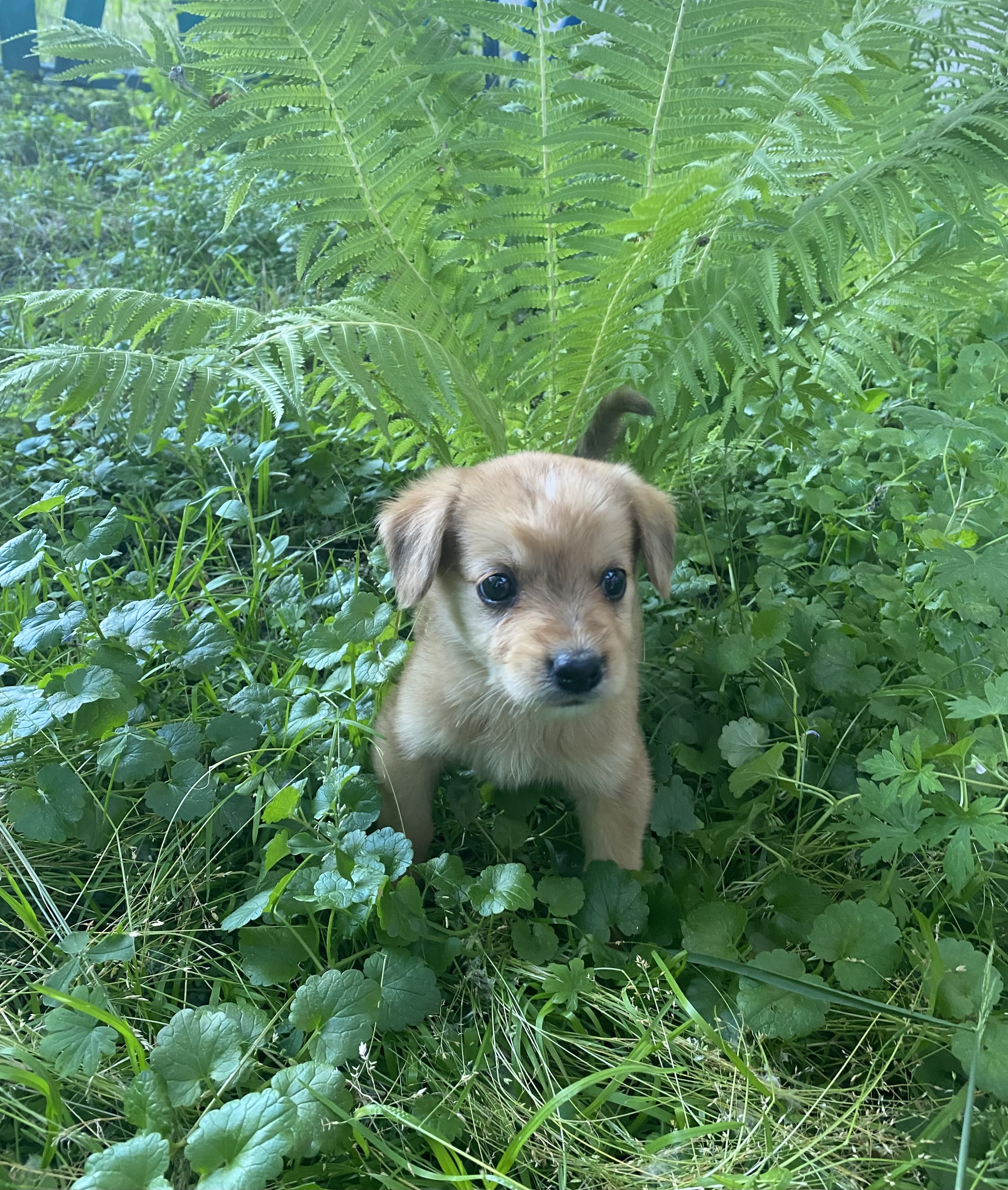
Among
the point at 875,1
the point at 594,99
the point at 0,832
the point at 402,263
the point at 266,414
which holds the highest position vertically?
the point at 875,1

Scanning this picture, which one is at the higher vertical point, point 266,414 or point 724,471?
point 266,414

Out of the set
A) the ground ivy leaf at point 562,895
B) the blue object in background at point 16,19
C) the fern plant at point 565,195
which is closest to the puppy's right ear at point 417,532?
the fern plant at point 565,195

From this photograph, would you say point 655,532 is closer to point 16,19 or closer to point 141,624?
point 141,624

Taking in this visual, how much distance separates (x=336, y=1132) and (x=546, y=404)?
242 centimetres

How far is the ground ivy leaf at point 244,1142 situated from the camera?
1289mm

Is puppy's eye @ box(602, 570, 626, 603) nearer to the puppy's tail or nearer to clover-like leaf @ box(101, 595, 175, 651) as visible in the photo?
the puppy's tail

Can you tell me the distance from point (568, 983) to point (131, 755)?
125 centimetres

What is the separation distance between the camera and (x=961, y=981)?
67.7 inches

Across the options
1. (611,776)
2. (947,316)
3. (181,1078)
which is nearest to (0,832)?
(181,1078)

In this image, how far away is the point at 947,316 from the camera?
373 cm

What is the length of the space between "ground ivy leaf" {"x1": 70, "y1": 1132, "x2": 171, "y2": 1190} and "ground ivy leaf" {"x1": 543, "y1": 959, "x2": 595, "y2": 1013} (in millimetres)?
813

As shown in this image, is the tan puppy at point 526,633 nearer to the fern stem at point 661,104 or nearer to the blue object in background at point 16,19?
the fern stem at point 661,104

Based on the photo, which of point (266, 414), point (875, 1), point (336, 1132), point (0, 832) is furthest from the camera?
point (266, 414)

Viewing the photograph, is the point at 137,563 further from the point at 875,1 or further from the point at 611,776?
the point at 875,1
